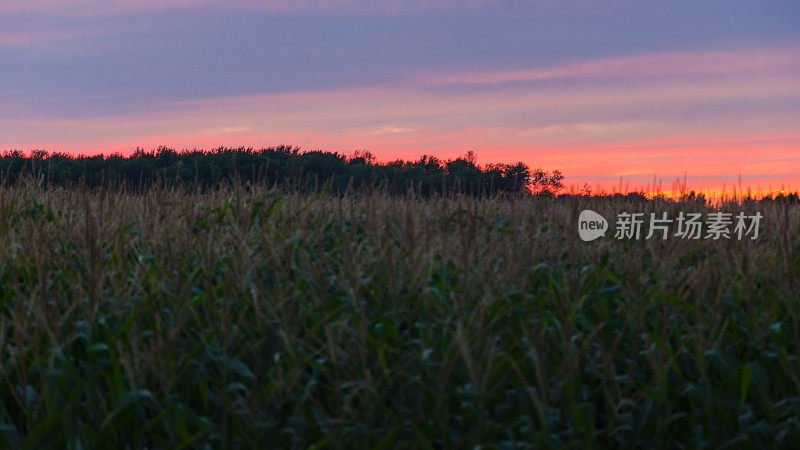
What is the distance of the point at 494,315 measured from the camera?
4.00 meters

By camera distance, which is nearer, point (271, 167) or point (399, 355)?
point (399, 355)

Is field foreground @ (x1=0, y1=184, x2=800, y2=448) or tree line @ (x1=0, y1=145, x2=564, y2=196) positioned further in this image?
tree line @ (x1=0, y1=145, x2=564, y2=196)

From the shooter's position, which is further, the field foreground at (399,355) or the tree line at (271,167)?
the tree line at (271,167)

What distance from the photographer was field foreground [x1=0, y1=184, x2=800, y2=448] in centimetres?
307

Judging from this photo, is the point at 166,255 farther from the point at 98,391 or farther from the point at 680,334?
the point at 680,334

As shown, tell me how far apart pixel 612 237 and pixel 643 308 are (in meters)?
2.78

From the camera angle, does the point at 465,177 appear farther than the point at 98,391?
Yes

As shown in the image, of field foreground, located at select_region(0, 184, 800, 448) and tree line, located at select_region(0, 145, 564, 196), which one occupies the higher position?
tree line, located at select_region(0, 145, 564, 196)

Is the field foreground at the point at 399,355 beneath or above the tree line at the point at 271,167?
beneath

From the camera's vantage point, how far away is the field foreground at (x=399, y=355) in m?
3.07

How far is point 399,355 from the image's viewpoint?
3.69 m

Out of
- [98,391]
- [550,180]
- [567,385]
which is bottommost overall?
[98,391]

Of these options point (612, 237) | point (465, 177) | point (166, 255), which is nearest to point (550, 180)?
point (465, 177)

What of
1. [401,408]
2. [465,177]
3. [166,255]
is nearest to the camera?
[401,408]
